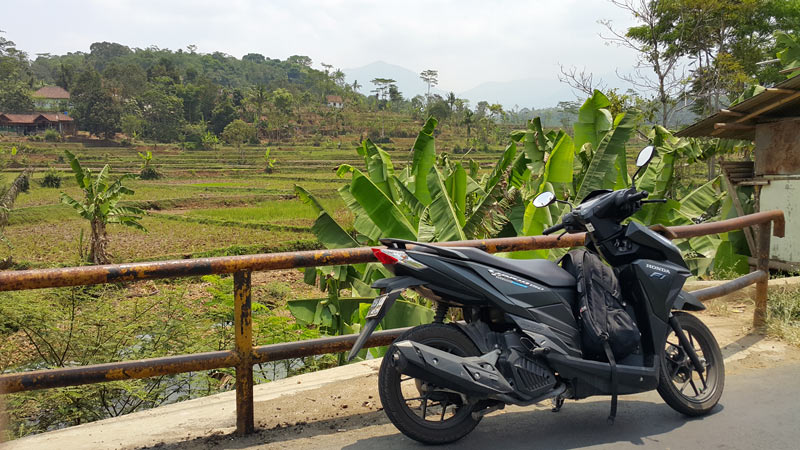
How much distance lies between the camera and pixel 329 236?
6.93 metres

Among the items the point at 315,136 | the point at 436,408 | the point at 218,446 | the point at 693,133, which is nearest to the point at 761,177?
the point at 693,133

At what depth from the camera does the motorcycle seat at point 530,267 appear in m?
3.16

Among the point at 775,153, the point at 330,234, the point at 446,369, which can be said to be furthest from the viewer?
the point at 775,153

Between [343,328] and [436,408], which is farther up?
[436,408]

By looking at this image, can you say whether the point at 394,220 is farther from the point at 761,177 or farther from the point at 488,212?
the point at 761,177

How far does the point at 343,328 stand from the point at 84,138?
225ft

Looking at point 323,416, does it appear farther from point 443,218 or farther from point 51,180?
point 51,180

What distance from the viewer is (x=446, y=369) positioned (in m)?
2.90

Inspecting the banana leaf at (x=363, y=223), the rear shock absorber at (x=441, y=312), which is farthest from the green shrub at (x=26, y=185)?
the rear shock absorber at (x=441, y=312)

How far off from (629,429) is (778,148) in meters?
8.00

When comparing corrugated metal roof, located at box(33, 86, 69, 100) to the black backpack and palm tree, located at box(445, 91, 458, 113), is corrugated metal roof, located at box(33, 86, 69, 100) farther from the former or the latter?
the black backpack

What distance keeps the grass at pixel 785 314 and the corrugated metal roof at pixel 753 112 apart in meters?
3.75

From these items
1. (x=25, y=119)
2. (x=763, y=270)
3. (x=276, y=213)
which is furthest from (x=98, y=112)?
(x=763, y=270)

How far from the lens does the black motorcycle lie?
2.98m
